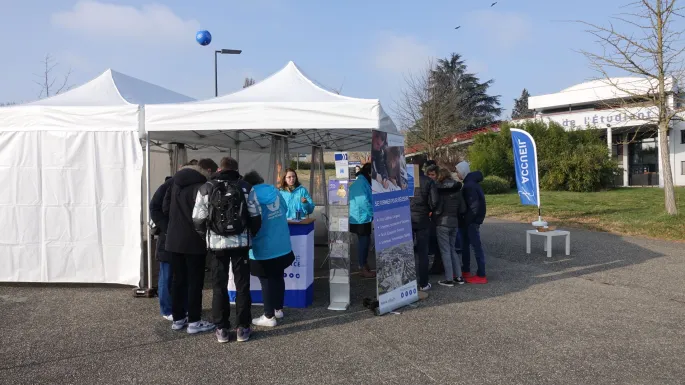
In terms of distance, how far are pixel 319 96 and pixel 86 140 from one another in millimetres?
3004

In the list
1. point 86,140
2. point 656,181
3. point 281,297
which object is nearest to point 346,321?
point 281,297

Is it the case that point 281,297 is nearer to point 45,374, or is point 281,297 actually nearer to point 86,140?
point 45,374

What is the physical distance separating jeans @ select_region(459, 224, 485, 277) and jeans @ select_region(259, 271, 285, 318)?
3009 millimetres

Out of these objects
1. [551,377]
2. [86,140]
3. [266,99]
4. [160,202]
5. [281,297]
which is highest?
[266,99]

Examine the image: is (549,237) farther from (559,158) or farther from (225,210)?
(559,158)

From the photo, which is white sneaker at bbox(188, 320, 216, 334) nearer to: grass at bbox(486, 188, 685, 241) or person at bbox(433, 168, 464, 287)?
person at bbox(433, 168, 464, 287)

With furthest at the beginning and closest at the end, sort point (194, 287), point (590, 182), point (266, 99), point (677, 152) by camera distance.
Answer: point (677, 152) → point (590, 182) → point (266, 99) → point (194, 287)

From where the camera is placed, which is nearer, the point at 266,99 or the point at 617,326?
the point at 617,326

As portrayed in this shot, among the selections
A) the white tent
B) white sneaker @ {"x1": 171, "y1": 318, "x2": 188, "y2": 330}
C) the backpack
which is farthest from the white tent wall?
the backpack

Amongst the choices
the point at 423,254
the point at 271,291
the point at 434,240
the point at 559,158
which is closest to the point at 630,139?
the point at 559,158

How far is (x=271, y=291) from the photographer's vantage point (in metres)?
5.05

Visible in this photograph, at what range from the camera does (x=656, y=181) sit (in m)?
27.7

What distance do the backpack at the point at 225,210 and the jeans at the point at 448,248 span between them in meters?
3.12

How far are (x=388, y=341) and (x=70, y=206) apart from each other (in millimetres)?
4472
